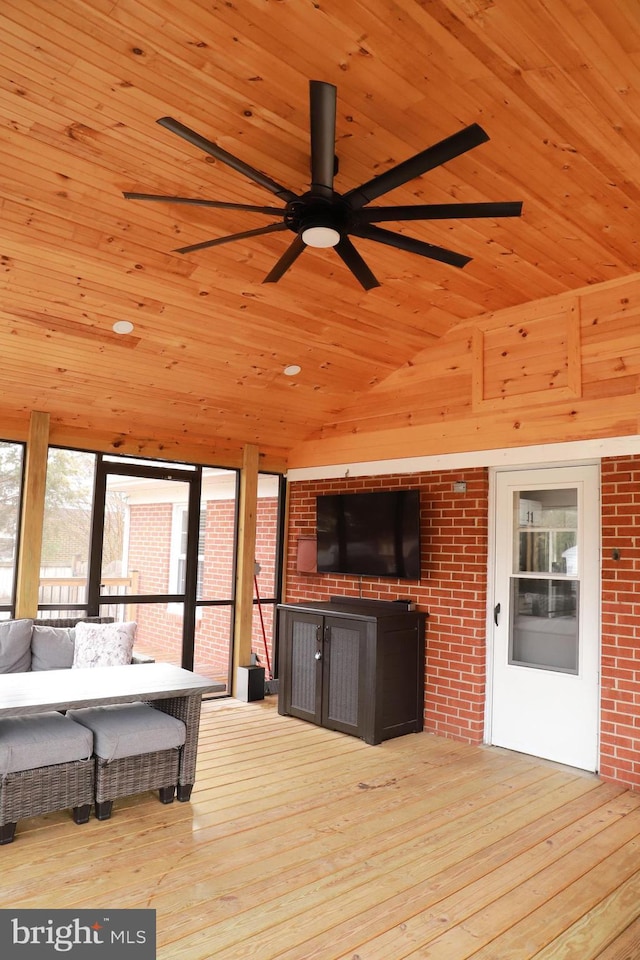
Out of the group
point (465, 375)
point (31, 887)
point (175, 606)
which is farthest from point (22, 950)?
point (465, 375)

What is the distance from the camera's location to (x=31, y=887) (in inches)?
110

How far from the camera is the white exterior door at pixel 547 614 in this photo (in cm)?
452

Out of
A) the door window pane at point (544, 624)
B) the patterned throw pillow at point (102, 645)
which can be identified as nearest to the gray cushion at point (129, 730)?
the patterned throw pillow at point (102, 645)

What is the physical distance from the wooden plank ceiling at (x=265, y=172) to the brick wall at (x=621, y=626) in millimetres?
1408

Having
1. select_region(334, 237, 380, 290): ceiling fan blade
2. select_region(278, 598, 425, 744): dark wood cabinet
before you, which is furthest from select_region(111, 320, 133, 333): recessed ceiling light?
select_region(278, 598, 425, 744): dark wood cabinet

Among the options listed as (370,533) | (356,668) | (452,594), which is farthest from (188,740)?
(370,533)

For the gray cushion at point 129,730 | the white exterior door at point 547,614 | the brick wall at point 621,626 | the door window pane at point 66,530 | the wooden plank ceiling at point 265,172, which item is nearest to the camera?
the wooden plank ceiling at point 265,172

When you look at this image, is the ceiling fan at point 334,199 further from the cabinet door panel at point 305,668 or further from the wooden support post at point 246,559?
the wooden support post at point 246,559

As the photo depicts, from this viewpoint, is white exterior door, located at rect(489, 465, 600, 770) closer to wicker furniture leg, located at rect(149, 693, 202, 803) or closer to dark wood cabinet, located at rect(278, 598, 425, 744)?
dark wood cabinet, located at rect(278, 598, 425, 744)

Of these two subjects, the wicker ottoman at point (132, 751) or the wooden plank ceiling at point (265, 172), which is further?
the wicker ottoman at point (132, 751)

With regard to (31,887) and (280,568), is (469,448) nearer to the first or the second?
(280,568)

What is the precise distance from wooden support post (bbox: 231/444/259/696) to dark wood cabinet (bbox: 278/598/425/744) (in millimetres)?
758

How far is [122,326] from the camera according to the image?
432 centimetres

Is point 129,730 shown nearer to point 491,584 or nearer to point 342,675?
point 342,675
